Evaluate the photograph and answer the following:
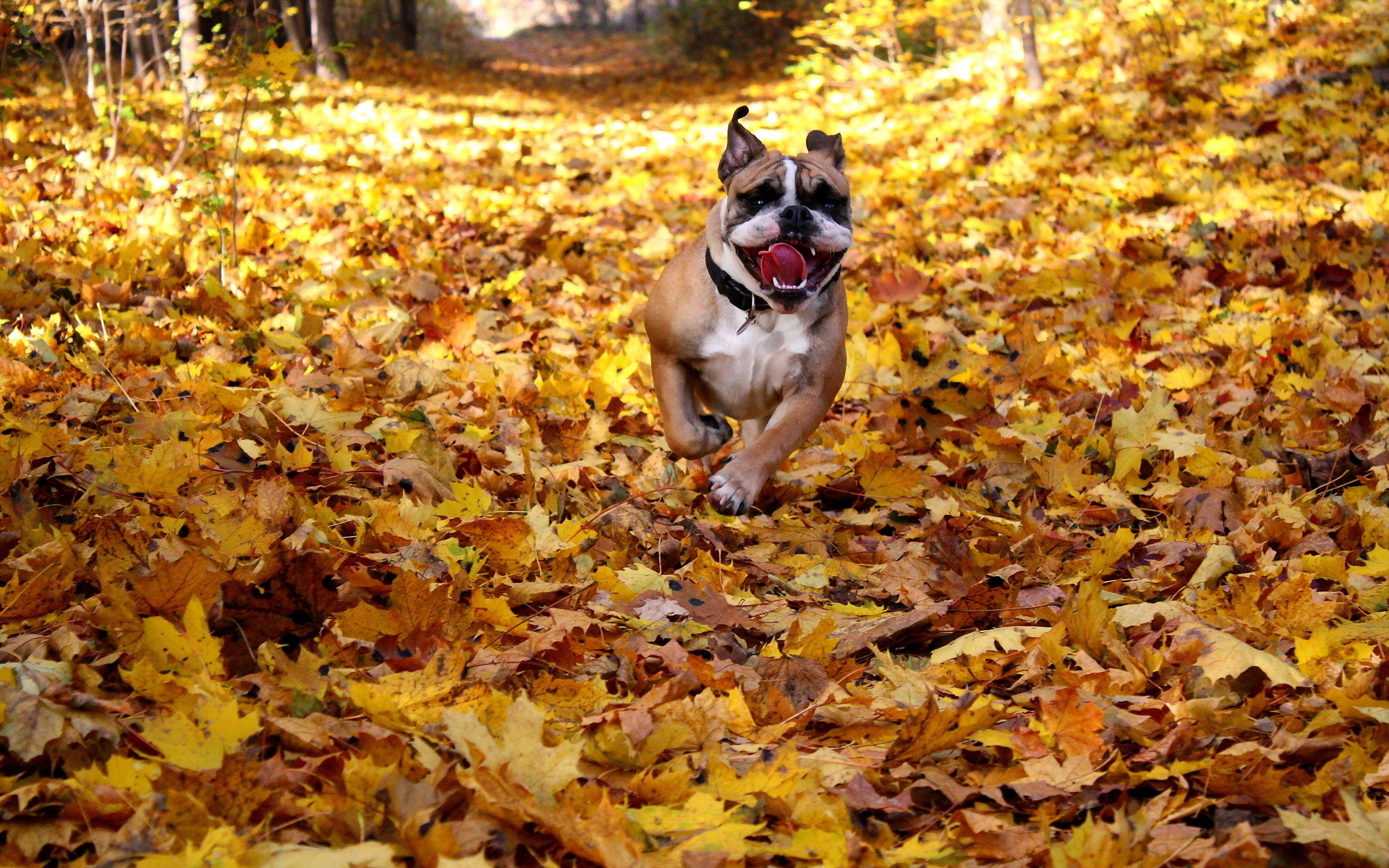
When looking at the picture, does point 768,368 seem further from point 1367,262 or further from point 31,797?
point 1367,262

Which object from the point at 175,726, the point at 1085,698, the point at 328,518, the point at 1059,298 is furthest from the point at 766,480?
the point at 1059,298

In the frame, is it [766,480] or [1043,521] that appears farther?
[766,480]

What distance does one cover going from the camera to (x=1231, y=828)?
6.57ft

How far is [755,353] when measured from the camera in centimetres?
467

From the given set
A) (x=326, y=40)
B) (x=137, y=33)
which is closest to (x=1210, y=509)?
(x=137, y=33)

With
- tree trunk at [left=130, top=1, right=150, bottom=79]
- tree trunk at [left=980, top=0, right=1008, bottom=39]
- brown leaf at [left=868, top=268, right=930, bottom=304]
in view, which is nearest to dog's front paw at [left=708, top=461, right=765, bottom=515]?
brown leaf at [left=868, top=268, right=930, bottom=304]

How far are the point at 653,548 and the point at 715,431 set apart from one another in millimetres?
1233

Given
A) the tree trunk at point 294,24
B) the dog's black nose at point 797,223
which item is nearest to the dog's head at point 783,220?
the dog's black nose at point 797,223

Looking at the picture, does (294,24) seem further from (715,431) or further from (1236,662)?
(1236,662)

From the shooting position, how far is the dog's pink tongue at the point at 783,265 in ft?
14.0

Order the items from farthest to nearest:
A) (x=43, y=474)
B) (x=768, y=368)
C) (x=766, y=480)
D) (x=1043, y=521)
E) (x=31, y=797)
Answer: (x=768, y=368)
(x=766, y=480)
(x=1043, y=521)
(x=43, y=474)
(x=31, y=797)

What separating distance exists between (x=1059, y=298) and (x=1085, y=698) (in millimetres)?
4679

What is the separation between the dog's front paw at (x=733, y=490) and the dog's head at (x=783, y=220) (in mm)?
668

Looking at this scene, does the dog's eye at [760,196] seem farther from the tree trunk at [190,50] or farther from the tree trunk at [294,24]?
the tree trunk at [294,24]
